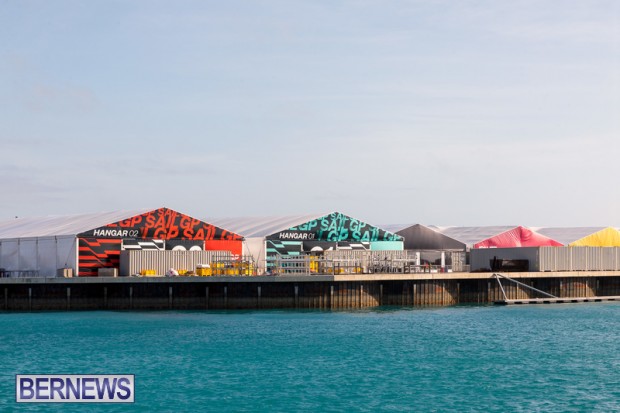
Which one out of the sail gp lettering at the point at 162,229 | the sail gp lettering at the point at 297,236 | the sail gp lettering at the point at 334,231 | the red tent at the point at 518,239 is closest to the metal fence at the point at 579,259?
the red tent at the point at 518,239

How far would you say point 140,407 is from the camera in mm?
41094

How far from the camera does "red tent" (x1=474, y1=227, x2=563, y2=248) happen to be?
399 ft

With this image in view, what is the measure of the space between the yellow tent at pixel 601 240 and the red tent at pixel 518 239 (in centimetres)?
350

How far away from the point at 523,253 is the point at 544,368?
164 ft

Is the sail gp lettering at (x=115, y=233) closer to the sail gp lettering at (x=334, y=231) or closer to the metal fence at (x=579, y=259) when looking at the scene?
the sail gp lettering at (x=334, y=231)

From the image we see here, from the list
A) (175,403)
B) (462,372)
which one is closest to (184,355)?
(175,403)

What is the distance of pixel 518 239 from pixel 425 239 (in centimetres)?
1311

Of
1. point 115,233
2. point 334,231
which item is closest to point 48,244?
point 115,233

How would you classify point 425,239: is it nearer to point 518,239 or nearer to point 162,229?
point 518,239

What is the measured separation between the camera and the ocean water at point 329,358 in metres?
42.3

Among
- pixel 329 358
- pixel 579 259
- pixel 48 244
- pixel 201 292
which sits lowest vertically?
pixel 329 358

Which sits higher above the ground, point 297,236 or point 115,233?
point 115,233

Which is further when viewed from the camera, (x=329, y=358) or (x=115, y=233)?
(x=115, y=233)

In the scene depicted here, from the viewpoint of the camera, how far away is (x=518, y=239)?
405 feet
